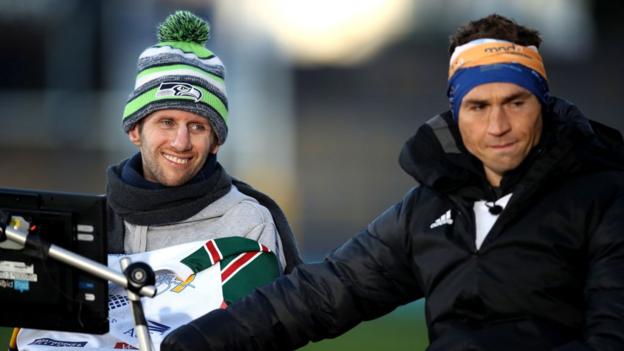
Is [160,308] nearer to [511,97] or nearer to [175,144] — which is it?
[175,144]

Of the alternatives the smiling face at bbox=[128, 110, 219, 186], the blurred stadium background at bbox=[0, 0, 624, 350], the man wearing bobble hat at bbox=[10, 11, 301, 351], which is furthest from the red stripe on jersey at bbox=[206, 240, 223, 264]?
the blurred stadium background at bbox=[0, 0, 624, 350]

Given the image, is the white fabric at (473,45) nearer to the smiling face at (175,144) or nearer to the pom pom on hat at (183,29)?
the smiling face at (175,144)

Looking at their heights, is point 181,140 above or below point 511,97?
below

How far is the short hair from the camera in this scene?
13.0ft

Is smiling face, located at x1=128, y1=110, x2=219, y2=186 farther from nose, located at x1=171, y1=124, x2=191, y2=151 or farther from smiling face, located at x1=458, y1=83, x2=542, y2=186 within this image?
smiling face, located at x1=458, y1=83, x2=542, y2=186

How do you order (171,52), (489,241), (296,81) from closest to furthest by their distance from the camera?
(489,241), (171,52), (296,81)

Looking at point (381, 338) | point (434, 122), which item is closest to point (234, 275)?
point (434, 122)

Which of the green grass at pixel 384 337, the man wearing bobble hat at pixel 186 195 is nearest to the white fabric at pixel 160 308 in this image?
the man wearing bobble hat at pixel 186 195

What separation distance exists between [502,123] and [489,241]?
0.31 m

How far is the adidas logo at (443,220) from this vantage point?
154 inches

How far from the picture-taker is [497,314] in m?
3.73

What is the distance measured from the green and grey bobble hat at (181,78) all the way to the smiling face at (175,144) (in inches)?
1.5

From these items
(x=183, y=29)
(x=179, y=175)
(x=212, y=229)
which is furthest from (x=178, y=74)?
(x=212, y=229)

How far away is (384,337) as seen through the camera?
30.5 feet
